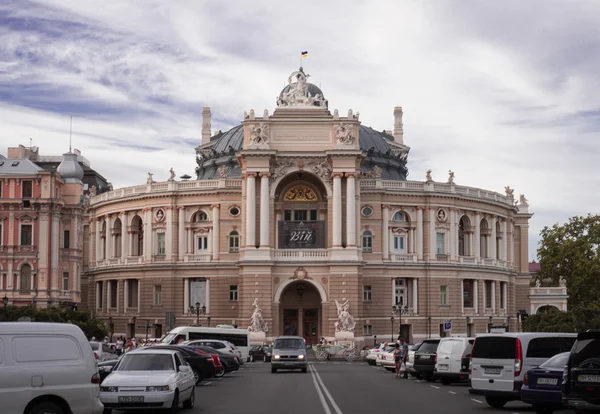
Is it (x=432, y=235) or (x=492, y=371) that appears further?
(x=432, y=235)

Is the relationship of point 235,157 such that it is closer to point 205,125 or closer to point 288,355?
point 205,125

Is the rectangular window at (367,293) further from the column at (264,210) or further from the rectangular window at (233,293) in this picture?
the rectangular window at (233,293)

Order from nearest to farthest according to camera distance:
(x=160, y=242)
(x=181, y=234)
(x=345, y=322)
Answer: (x=345, y=322) < (x=181, y=234) < (x=160, y=242)

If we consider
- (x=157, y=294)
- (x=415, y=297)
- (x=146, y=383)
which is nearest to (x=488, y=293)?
(x=415, y=297)

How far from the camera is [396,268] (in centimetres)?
9569

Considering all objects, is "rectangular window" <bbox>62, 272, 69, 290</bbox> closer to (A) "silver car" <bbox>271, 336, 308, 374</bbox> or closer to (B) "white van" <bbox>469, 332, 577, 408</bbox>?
(A) "silver car" <bbox>271, 336, 308, 374</bbox>

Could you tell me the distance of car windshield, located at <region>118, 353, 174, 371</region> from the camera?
96.2ft

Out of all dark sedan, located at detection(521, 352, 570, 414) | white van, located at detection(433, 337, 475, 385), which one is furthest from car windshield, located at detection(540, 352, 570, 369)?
white van, located at detection(433, 337, 475, 385)

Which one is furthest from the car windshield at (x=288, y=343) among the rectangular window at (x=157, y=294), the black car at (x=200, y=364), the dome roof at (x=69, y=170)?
the dome roof at (x=69, y=170)

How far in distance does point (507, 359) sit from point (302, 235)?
58.8 meters

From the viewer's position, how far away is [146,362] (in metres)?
29.5

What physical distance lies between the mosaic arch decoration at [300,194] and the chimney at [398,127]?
30.9 m

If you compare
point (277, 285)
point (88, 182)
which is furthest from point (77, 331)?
point (88, 182)

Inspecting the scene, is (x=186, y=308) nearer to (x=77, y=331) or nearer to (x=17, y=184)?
(x=17, y=184)
